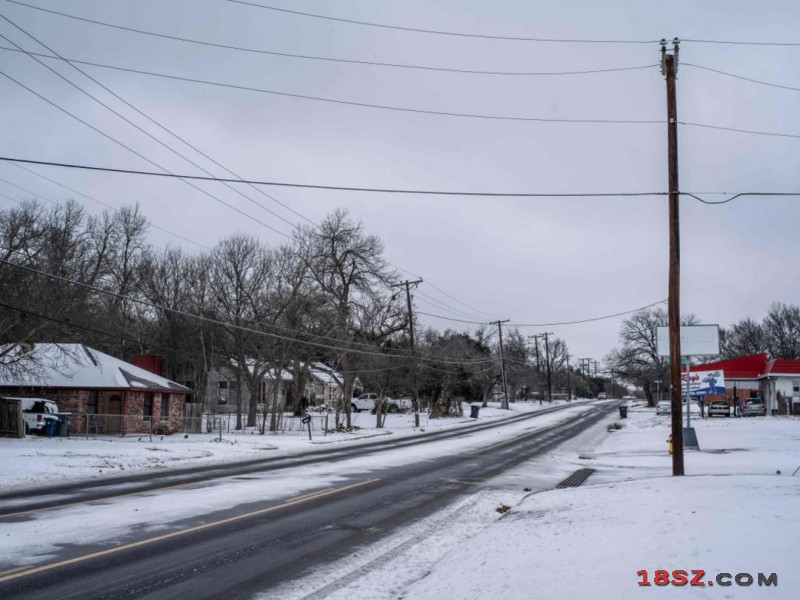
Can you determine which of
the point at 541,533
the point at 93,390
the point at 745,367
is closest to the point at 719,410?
the point at 745,367

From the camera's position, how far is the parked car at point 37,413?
32094mm

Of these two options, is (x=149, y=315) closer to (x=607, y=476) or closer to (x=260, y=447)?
(x=260, y=447)

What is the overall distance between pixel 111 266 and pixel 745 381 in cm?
5705

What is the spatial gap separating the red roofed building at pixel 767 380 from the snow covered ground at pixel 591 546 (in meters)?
44.7

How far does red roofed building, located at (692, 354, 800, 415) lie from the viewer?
5341 cm

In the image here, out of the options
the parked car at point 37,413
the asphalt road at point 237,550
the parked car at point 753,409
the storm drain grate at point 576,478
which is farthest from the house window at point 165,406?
the parked car at point 753,409

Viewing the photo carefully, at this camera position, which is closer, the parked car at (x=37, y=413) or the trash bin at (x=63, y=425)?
the parked car at (x=37, y=413)

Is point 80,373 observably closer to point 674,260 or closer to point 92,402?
point 92,402

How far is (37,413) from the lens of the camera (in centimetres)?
3269

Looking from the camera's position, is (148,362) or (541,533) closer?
(541,533)

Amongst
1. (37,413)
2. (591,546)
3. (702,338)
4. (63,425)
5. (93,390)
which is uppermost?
(702,338)

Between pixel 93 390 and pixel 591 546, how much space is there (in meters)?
34.1

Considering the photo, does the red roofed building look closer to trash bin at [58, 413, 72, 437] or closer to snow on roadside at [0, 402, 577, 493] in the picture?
snow on roadside at [0, 402, 577, 493]

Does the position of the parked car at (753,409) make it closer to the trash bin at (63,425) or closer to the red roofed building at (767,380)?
the red roofed building at (767,380)
